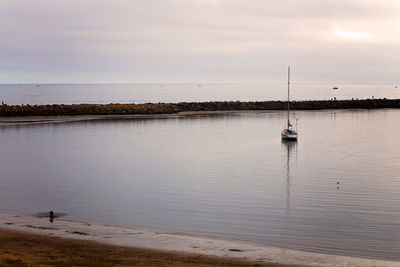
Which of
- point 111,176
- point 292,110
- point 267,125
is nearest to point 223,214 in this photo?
point 111,176

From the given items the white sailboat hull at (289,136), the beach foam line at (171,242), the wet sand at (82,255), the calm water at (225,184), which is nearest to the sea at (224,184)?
the calm water at (225,184)

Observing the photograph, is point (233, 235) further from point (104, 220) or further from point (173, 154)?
point (173, 154)

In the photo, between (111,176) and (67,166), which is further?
(67,166)

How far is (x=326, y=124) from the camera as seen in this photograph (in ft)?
244

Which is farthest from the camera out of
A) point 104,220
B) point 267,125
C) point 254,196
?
point 267,125

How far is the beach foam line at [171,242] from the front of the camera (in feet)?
49.5

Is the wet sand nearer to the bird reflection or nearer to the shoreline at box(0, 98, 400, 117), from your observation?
the bird reflection

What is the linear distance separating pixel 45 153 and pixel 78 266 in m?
31.1

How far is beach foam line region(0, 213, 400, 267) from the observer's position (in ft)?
49.5

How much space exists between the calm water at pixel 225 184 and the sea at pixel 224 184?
0.19 feet

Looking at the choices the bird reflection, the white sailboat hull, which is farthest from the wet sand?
the white sailboat hull

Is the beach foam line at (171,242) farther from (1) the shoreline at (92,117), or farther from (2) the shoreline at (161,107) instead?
(2) the shoreline at (161,107)

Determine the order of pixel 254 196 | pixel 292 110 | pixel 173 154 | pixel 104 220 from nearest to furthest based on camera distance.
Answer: pixel 104 220
pixel 254 196
pixel 173 154
pixel 292 110

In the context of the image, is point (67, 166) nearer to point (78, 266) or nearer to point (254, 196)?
point (254, 196)
